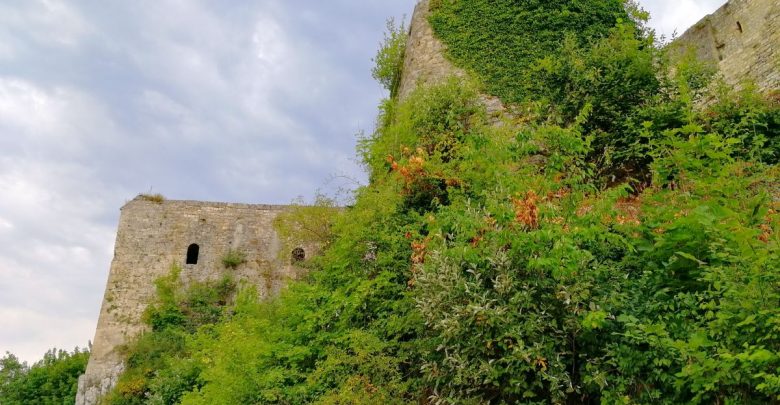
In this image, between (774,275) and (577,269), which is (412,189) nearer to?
(577,269)

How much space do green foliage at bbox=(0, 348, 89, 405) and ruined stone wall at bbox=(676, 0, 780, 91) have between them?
1087 inches

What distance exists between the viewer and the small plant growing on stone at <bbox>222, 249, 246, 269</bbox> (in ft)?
68.0

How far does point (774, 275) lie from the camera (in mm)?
4480

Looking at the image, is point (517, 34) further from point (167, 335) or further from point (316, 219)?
point (167, 335)

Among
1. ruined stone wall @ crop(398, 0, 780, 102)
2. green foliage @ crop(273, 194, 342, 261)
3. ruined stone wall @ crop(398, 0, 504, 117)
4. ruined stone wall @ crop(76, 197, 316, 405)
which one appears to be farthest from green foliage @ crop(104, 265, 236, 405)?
ruined stone wall @ crop(398, 0, 780, 102)

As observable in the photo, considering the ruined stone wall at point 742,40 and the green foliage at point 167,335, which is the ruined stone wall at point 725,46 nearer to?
the ruined stone wall at point 742,40

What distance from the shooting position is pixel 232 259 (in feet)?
68.0

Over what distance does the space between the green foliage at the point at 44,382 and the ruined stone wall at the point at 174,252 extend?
10340 millimetres

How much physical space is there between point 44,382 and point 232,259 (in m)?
15.9

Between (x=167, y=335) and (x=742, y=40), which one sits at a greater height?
(x=742, y=40)

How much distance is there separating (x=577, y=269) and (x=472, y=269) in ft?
3.49

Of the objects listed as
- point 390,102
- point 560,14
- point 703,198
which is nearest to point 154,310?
point 390,102

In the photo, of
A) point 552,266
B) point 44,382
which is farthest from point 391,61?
point 44,382

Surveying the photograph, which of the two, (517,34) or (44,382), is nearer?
(517,34)
